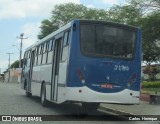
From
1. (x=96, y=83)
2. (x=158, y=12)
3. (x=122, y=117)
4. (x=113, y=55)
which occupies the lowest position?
(x=122, y=117)

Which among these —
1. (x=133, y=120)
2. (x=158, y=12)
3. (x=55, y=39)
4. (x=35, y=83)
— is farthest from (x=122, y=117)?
(x=158, y=12)

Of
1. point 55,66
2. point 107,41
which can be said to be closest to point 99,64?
point 107,41

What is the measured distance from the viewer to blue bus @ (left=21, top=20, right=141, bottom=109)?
15.9m

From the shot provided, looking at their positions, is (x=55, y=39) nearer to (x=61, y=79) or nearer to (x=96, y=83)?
(x=61, y=79)

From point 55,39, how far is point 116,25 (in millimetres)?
3598

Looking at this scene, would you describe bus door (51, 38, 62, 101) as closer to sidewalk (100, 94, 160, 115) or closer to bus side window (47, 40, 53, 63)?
bus side window (47, 40, 53, 63)

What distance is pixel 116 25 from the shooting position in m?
16.6

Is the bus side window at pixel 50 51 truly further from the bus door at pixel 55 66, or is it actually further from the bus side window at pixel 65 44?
the bus side window at pixel 65 44

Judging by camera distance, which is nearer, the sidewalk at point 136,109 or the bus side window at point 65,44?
the bus side window at point 65,44

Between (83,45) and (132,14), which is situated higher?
(132,14)

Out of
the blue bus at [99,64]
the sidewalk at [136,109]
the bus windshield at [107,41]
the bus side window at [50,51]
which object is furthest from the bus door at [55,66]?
the sidewalk at [136,109]

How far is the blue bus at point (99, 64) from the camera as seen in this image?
52.1ft

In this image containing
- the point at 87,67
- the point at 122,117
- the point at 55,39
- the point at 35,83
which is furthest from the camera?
the point at 35,83

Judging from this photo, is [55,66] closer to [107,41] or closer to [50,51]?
Answer: [50,51]
